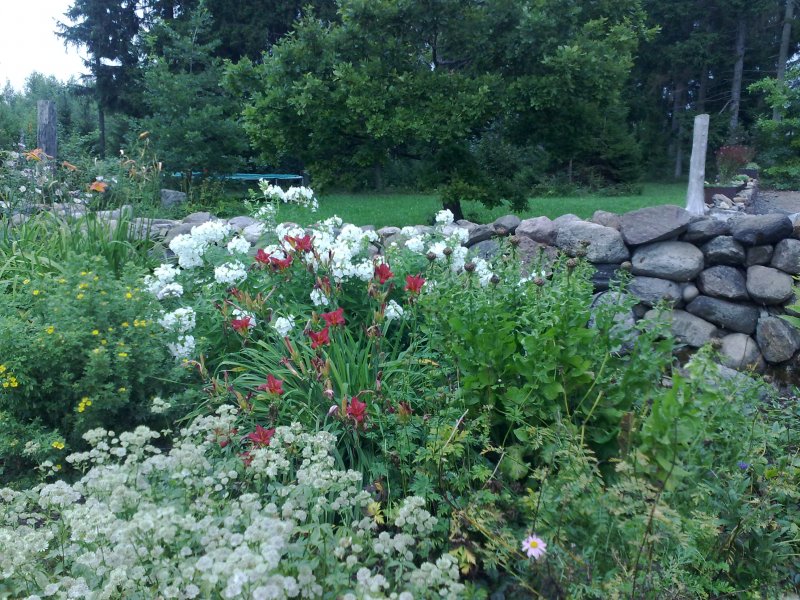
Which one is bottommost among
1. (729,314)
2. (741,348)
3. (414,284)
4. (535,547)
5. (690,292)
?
(741,348)

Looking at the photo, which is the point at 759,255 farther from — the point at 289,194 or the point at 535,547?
the point at 535,547

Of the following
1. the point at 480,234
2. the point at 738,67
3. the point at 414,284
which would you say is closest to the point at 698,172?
the point at 480,234

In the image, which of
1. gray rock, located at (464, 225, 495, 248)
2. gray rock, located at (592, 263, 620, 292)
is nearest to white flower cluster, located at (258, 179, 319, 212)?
gray rock, located at (464, 225, 495, 248)

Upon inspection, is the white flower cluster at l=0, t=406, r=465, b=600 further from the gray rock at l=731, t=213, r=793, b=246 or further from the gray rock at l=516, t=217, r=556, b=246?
the gray rock at l=731, t=213, r=793, b=246

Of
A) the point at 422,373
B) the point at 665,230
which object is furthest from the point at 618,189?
the point at 422,373

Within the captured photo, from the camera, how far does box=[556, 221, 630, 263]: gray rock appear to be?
20.1 feet

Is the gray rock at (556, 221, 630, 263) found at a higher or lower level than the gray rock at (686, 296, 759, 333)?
higher

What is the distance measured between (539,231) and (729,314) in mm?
1885

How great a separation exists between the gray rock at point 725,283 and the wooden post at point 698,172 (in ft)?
6.51

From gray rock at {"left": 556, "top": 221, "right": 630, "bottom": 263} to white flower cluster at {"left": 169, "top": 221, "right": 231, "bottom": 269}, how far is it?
10.7 ft

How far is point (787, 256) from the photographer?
5.96 m

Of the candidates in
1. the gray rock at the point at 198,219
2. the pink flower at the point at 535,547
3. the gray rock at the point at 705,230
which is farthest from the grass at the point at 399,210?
the pink flower at the point at 535,547

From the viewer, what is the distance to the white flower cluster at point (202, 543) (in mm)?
1514

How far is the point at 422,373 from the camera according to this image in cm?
315
